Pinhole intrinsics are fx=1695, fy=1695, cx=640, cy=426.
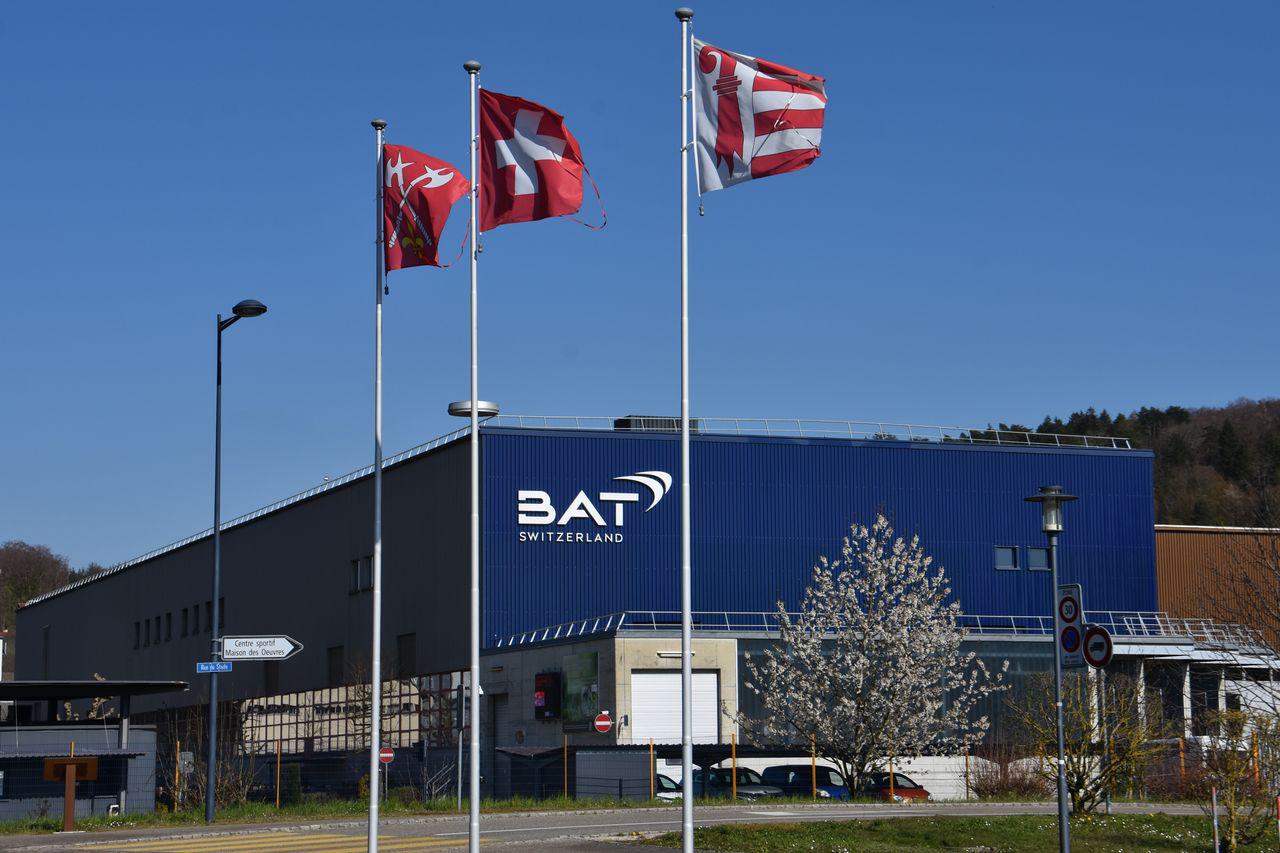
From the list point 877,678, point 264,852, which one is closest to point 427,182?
point 264,852

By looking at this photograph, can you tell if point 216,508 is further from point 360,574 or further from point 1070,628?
point 360,574

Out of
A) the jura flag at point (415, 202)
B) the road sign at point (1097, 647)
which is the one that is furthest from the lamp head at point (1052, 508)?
the jura flag at point (415, 202)

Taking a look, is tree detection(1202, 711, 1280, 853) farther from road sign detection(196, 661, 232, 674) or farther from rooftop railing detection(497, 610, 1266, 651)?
rooftop railing detection(497, 610, 1266, 651)

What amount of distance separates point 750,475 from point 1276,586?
29713 mm

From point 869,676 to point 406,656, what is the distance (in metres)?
24.6

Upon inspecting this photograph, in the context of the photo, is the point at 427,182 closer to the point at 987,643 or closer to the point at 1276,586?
the point at 1276,586

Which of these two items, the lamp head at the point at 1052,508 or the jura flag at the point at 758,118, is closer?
the jura flag at the point at 758,118

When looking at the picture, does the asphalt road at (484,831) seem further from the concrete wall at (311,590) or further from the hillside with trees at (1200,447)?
the hillside with trees at (1200,447)

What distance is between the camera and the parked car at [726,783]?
40375 mm

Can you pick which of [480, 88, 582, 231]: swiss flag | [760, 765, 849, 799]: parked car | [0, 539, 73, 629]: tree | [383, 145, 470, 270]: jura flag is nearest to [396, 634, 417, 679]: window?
[760, 765, 849, 799]: parked car

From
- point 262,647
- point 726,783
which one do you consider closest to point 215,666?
point 262,647

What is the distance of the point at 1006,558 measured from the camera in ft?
202

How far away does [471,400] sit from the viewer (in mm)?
20969

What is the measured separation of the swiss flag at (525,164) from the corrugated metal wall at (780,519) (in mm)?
36910
